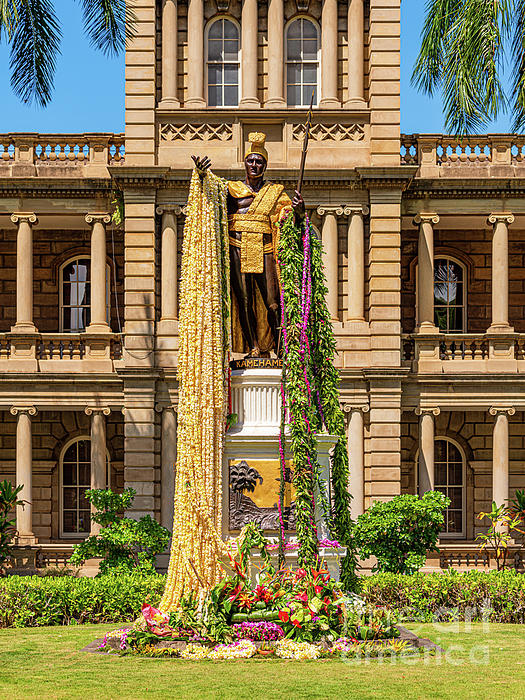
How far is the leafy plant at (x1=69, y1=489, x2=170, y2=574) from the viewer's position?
63.8 feet

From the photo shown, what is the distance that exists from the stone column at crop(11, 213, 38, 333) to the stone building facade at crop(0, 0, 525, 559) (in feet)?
0.16

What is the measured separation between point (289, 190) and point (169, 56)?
13.4ft

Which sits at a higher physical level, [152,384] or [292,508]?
[152,384]

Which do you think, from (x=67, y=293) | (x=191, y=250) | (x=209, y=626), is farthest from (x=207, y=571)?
(x=67, y=293)

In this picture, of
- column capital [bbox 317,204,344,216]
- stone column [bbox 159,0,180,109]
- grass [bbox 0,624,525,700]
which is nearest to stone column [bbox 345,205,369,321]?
column capital [bbox 317,204,344,216]

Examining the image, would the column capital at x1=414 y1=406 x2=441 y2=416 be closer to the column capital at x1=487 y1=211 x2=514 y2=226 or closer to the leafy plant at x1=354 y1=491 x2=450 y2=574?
the column capital at x1=487 y1=211 x2=514 y2=226

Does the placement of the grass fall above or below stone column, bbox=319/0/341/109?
below

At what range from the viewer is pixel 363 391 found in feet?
79.0

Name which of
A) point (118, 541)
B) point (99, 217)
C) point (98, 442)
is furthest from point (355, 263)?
point (118, 541)

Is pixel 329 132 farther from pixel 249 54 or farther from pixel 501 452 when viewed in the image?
pixel 501 452

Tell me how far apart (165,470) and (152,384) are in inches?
73.8

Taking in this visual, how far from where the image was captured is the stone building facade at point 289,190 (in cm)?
2405

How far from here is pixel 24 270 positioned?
25438 millimetres

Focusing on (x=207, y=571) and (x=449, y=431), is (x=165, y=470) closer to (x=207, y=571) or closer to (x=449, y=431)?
(x=449, y=431)
